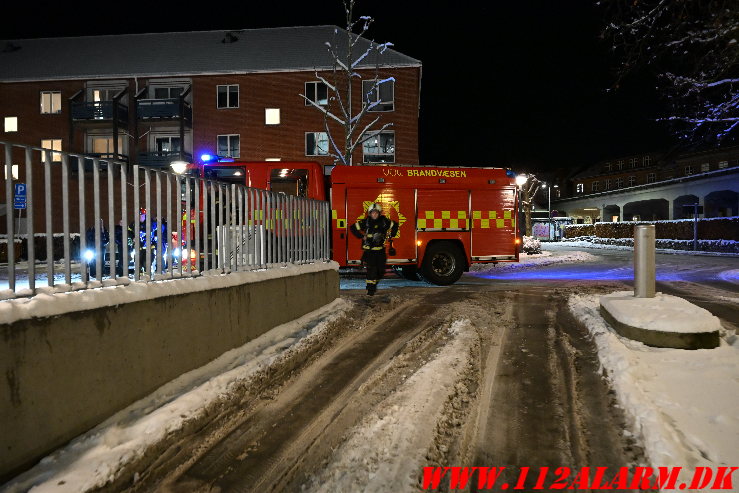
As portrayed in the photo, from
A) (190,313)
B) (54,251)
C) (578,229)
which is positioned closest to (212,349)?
(190,313)

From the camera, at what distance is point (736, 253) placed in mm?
25188

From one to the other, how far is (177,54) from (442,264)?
90.3ft

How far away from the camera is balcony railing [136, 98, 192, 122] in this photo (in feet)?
95.2

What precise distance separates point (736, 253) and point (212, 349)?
1118 inches

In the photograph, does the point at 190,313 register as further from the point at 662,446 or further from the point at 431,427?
the point at 662,446

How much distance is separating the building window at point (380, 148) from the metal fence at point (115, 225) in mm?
23588

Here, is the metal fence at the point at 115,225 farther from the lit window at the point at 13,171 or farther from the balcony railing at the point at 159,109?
the balcony railing at the point at 159,109

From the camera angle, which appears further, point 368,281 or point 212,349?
point 368,281

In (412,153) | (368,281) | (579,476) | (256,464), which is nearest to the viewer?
(579,476)

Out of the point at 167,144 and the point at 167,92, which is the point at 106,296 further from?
the point at 167,92

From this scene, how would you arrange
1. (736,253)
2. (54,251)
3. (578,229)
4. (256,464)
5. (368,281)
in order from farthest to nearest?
(578,229), (736,253), (368,281), (54,251), (256,464)

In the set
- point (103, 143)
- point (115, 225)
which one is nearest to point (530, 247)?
point (115, 225)

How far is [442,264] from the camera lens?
1180cm

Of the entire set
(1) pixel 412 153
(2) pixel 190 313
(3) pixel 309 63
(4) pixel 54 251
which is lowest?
(2) pixel 190 313
